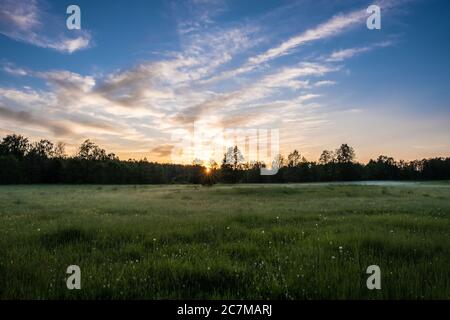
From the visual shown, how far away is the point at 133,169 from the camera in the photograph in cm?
12950

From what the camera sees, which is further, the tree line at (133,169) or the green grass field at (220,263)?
the tree line at (133,169)

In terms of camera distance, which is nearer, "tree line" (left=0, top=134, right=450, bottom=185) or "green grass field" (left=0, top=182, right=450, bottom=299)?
"green grass field" (left=0, top=182, right=450, bottom=299)

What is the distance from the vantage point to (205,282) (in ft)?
18.7

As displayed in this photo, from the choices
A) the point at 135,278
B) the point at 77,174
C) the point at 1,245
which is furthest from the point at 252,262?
the point at 77,174

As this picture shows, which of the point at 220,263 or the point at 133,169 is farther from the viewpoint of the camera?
the point at 133,169

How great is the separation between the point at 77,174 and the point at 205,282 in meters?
122

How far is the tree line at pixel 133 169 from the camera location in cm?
11350

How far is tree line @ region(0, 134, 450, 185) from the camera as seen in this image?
372 ft
